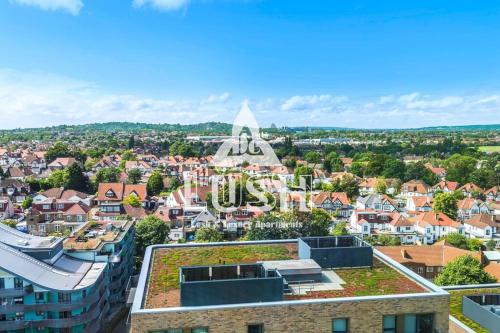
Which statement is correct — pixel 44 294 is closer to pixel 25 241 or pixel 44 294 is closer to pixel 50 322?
pixel 50 322

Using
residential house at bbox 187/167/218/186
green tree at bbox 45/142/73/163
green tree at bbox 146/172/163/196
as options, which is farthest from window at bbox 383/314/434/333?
green tree at bbox 45/142/73/163

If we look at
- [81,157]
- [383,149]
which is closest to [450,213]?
[81,157]

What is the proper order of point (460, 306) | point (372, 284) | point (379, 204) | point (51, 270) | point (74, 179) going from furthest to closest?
point (74, 179) → point (379, 204) → point (51, 270) → point (460, 306) → point (372, 284)

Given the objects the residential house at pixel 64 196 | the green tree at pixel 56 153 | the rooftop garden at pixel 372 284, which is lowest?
the residential house at pixel 64 196

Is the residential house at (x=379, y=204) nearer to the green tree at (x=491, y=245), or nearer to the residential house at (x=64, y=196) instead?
the green tree at (x=491, y=245)

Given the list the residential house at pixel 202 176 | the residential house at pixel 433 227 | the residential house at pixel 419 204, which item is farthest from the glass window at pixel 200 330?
the residential house at pixel 202 176

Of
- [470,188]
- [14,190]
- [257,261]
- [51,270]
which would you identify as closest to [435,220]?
[470,188]
